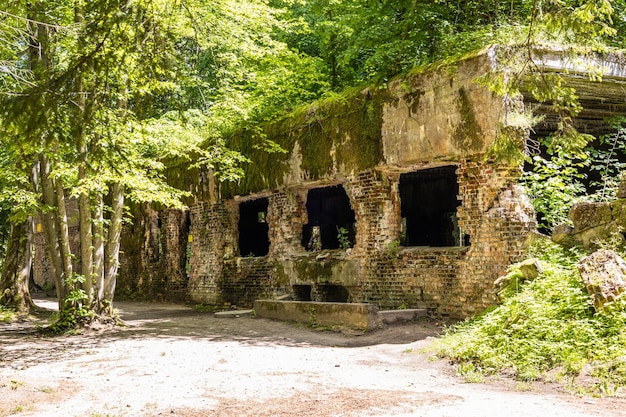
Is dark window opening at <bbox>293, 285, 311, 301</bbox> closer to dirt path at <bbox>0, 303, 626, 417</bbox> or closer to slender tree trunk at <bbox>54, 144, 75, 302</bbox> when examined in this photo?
dirt path at <bbox>0, 303, 626, 417</bbox>

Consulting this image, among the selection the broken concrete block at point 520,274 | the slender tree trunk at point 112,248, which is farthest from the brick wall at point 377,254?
the slender tree trunk at point 112,248

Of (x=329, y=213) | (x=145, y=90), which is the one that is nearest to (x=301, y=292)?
(x=329, y=213)

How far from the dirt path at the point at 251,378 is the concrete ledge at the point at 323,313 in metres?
0.34

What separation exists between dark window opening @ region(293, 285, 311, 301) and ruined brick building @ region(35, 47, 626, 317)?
32 mm

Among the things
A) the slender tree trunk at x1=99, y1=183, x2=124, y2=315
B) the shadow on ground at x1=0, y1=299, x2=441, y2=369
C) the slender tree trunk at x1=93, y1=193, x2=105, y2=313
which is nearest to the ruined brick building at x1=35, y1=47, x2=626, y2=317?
the shadow on ground at x1=0, y1=299, x2=441, y2=369

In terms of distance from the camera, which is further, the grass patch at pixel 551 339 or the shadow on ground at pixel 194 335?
the shadow on ground at pixel 194 335

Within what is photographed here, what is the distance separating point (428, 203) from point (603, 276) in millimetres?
10346

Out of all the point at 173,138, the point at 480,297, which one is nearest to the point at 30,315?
the point at 173,138

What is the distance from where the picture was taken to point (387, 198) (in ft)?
40.9

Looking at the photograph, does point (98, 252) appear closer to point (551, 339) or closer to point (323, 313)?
point (323, 313)

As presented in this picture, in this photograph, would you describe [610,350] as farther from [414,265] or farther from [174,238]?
[174,238]

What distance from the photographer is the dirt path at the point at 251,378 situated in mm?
5629

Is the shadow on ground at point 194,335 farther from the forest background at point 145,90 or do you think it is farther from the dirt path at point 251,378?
the forest background at point 145,90

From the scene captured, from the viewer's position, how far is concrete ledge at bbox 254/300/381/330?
1071cm
